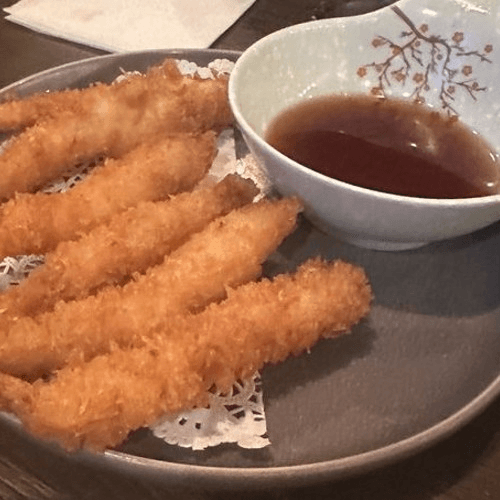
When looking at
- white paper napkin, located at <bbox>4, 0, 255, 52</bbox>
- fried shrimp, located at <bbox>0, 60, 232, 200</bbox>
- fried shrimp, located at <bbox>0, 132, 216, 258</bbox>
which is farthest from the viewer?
white paper napkin, located at <bbox>4, 0, 255, 52</bbox>

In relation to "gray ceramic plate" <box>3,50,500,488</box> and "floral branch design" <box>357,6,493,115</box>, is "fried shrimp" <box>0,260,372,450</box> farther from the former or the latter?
"floral branch design" <box>357,6,493,115</box>

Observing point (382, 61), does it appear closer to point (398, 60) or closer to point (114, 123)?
point (398, 60)

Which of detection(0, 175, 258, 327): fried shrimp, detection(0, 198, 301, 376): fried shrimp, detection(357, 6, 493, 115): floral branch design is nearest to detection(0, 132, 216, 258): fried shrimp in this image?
detection(0, 175, 258, 327): fried shrimp

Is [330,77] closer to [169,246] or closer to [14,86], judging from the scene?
[169,246]

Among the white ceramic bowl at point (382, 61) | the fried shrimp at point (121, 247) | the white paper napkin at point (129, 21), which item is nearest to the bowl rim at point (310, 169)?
the white ceramic bowl at point (382, 61)

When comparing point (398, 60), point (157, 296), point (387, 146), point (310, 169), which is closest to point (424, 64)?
point (398, 60)

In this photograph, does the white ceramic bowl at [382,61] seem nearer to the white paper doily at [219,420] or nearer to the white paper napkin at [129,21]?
the white paper doily at [219,420]

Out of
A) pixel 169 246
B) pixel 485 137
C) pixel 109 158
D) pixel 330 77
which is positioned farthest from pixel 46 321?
pixel 485 137
